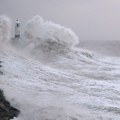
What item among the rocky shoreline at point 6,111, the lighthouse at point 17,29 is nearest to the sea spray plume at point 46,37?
the lighthouse at point 17,29

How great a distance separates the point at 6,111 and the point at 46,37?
1772cm

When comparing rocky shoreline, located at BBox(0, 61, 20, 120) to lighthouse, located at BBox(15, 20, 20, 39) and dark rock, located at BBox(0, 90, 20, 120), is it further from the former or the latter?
lighthouse, located at BBox(15, 20, 20, 39)

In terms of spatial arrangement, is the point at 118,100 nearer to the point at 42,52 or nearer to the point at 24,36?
the point at 42,52

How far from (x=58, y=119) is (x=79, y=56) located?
53.7ft

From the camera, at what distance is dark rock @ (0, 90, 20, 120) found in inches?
397

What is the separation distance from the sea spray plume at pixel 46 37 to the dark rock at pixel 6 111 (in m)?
14.9

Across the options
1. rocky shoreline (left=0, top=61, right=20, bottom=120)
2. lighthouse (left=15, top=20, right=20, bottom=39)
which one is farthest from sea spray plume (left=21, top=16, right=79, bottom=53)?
rocky shoreline (left=0, top=61, right=20, bottom=120)

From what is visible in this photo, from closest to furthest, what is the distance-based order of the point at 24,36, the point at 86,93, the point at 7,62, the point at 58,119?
the point at 58,119 → the point at 86,93 → the point at 7,62 → the point at 24,36

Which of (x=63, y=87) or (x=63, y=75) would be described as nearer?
(x=63, y=87)

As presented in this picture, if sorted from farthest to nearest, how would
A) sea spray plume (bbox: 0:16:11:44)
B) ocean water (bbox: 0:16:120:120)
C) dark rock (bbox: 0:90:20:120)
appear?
sea spray plume (bbox: 0:16:11:44), ocean water (bbox: 0:16:120:120), dark rock (bbox: 0:90:20:120)

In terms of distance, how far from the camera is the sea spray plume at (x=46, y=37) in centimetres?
2666

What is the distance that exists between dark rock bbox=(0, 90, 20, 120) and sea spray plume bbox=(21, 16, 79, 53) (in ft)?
49.0

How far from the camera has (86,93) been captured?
44.8 feet

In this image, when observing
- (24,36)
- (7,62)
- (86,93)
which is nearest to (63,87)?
(86,93)
